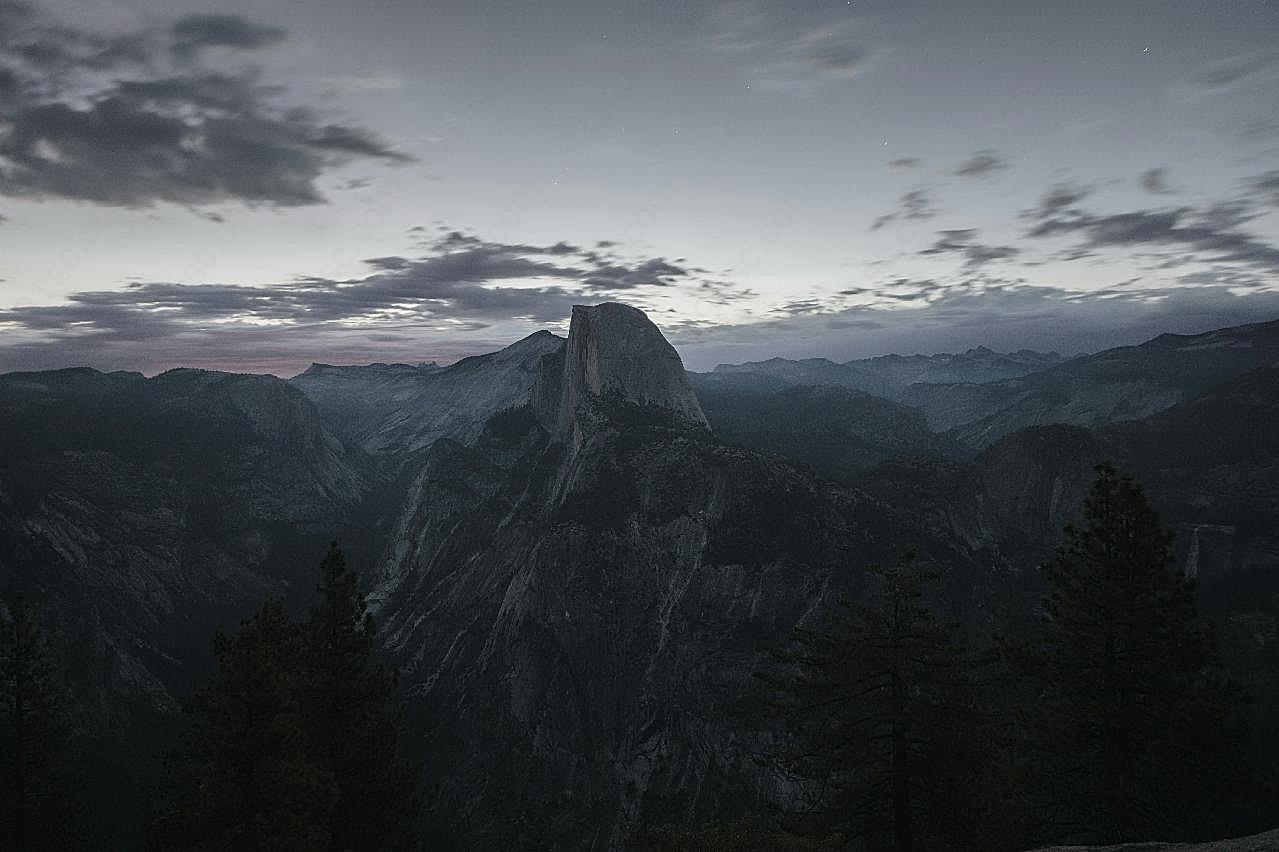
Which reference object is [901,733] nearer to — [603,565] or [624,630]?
[624,630]

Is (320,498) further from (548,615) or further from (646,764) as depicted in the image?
(646,764)

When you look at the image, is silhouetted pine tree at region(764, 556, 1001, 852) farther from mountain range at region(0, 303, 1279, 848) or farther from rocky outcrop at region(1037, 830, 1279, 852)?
mountain range at region(0, 303, 1279, 848)

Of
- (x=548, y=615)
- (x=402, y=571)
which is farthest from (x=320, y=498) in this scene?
(x=548, y=615)

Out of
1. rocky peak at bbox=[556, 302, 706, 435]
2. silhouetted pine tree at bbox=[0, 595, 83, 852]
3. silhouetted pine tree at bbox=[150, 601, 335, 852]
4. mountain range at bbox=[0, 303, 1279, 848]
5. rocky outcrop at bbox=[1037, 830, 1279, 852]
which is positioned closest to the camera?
rocky outcrop at bbox=[1037, 830, 1279, 852]

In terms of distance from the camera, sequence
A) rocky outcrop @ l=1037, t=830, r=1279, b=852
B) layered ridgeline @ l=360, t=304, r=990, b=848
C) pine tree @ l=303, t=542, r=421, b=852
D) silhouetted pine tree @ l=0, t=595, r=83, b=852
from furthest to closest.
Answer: layered ridgeline @ l=360, t=304, r=990, b=848, silhouetted pine tree @ l=0, t=595, r=83, b=852, pine tree @ l=303, t=542, r=421, b=852, rocky outcrop @ l=1037, t=830, r=1279, b=852

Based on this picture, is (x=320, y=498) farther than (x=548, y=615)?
Yes

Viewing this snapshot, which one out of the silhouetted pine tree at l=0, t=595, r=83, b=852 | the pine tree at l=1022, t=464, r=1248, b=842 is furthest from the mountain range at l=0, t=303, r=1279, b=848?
the silhouetted pine tree at l=0, t=595, r=83, b=852
